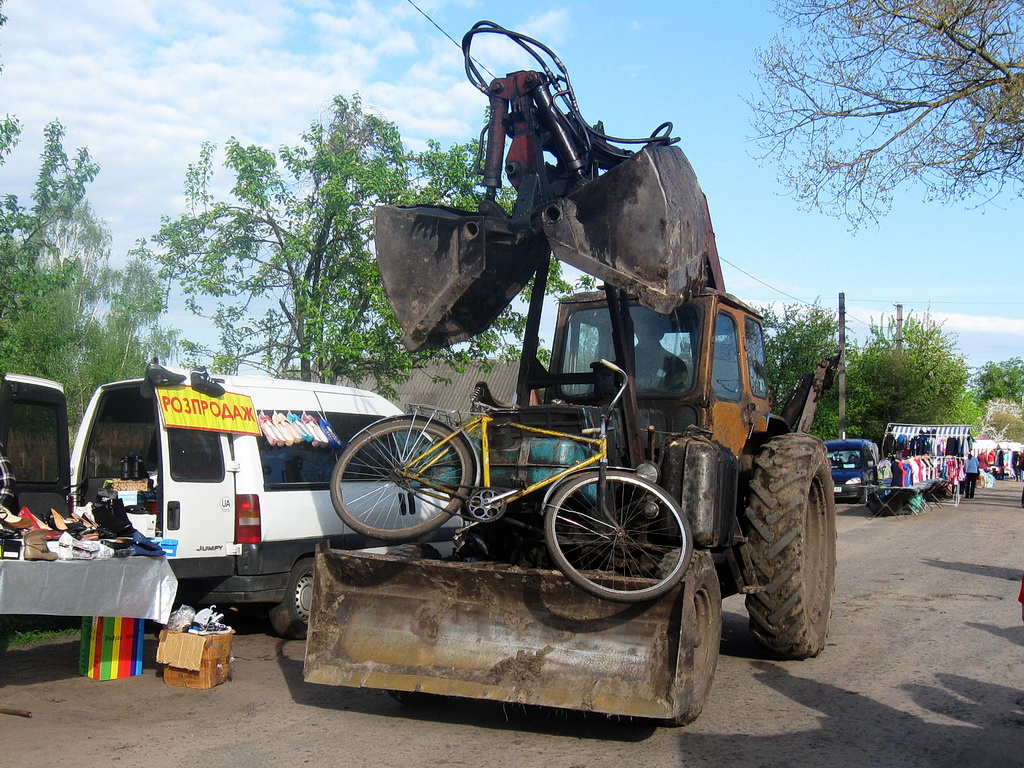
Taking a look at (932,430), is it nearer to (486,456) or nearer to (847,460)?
(847,460)

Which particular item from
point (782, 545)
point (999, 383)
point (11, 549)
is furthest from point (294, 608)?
point (999, 383)

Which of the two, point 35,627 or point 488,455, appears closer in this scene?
point 488,455

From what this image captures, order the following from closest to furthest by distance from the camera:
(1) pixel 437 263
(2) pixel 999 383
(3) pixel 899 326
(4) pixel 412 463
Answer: (4) pixel 412 463 < (1) pixel 437 263 < (3) pixel 899 326 < (2) pixel 999 383

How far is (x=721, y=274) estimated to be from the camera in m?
7.00

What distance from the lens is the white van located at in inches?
285

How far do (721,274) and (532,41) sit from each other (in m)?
2.25

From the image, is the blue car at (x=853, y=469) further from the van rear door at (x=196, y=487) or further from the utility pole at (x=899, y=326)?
the van rear door at (x=196, y=487)

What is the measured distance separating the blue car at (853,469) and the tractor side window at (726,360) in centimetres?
2024

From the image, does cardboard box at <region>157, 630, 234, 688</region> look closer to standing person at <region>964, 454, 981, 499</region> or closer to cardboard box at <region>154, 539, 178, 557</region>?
cardboard box at <region>154, 539, 178, 557</region>

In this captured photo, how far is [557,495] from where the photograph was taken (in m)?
4.97

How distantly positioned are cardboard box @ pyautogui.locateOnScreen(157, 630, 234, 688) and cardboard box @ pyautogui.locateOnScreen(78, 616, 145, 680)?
1.05 feet

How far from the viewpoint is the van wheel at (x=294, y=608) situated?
25.6ft

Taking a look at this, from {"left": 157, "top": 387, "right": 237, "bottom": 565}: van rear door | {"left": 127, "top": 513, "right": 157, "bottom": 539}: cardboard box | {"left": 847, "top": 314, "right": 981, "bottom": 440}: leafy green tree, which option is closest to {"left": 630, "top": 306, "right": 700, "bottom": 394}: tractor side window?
{"left": 157, "top": 387, "right": 237, "bottom": 565}: van rear door

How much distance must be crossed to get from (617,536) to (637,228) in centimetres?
166
